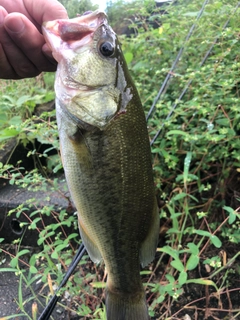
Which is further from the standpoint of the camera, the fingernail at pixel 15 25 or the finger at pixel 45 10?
the finger at pixel 45 10

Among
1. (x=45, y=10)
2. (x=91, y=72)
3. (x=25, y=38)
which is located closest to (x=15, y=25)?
(x=25, y=38)

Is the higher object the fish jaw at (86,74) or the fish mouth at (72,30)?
the fish mouth at (72,30)

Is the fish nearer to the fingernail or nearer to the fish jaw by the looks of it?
the fish jaw

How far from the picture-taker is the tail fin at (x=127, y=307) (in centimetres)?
143

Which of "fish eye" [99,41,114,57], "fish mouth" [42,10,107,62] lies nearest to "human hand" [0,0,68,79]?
"fish mouth" [42,10,107,62]

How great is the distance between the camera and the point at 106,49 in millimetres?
1272

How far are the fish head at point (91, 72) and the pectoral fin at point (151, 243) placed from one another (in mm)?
460

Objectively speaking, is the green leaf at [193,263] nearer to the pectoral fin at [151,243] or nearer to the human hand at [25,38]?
the pectoral fin at [151,243]

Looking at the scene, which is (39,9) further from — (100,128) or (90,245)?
(90,245)

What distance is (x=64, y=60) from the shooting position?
1233 mm

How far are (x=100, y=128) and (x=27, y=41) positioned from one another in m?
0.49

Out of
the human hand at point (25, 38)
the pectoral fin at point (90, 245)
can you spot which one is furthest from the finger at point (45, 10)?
the pectoral fin at point (90, 245)

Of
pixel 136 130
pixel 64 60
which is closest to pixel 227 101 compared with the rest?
pixel 136 130

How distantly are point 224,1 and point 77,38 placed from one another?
232 centimetres
